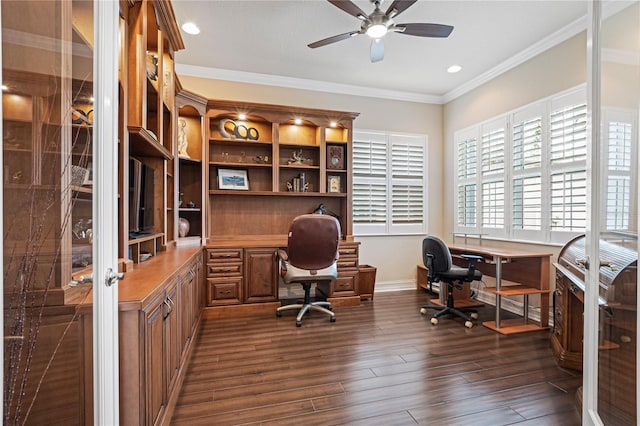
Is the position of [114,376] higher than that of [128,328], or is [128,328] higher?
[128,328]

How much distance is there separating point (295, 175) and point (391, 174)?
1.51m

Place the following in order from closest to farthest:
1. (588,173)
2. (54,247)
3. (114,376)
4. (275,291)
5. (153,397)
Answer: (54,247)
(114,376)
(153,397)
(588,173)
(275,291)

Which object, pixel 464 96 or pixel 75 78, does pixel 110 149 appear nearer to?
pixel 75 78

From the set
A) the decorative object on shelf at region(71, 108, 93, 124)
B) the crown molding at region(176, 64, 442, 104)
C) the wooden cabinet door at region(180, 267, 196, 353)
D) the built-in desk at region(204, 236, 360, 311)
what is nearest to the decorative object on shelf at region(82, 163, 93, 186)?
the decorative object on shelf at region(71, 108, 93, 124)

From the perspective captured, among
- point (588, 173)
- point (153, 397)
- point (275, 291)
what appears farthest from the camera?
point (275, 291)

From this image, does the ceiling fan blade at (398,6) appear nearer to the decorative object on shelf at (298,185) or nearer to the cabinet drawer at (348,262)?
the decorative object on shelf at (298,185)

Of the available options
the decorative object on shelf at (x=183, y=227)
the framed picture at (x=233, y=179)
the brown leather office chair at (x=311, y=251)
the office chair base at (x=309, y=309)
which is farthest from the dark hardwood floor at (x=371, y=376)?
the framed picture at (x=233, y=179)

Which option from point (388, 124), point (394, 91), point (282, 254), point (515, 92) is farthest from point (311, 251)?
point (515, 92)

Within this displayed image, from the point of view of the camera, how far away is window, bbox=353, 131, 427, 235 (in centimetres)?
467

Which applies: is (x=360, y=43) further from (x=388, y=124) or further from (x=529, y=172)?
(x=529, y=172)

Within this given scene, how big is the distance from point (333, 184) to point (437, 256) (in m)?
1.75

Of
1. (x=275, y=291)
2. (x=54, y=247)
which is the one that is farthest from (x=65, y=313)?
(x=275, y=291)

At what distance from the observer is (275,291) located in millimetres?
3697

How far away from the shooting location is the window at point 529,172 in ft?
10.2
